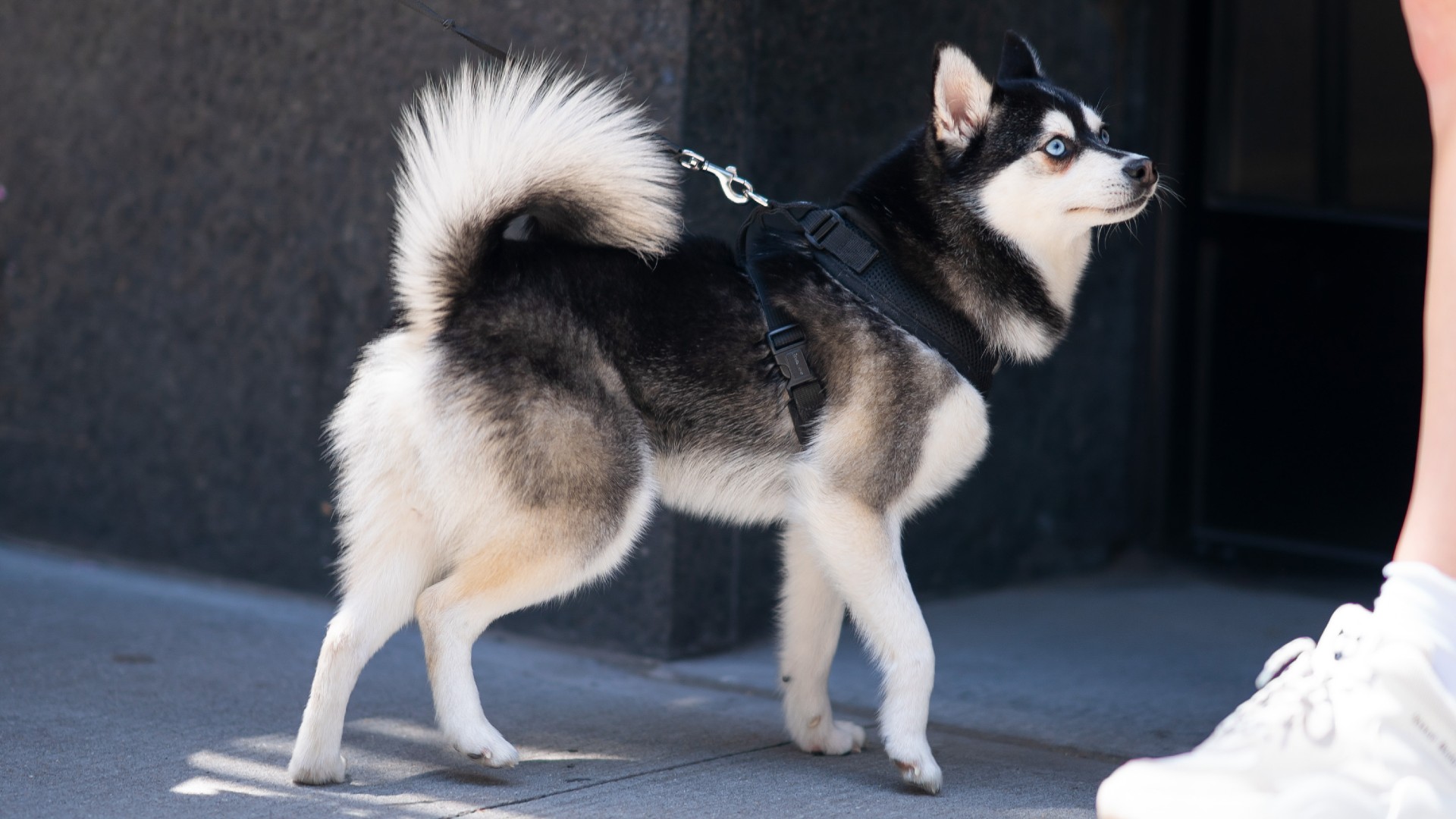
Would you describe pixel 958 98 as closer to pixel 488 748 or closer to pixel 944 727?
pixel 944 727

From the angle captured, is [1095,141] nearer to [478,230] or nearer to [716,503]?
[716,503]

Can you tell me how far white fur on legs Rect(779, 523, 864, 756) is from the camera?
3215mm

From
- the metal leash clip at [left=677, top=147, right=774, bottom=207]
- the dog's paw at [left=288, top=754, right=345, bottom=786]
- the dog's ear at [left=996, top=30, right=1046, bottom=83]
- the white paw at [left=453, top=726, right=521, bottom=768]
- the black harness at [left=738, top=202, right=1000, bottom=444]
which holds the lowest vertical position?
the dog's paw at [left=288, top=754, right=345, bottom=786]

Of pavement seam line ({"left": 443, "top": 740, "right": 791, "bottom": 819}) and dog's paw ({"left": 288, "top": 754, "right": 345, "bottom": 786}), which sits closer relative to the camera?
pavement seam line ({"left": 443, "top": 740, "right": 791, "bottom": 819})

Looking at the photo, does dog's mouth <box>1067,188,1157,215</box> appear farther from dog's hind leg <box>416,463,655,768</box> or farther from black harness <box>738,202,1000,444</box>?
dog's hind leg <box>416,463,655,768</box>

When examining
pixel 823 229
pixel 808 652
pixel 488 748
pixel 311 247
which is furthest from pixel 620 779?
pixel 311 247

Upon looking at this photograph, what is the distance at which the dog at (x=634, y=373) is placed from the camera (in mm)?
2830

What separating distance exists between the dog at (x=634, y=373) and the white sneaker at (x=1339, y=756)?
768mm

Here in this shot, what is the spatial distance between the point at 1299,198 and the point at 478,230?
3.40 metres

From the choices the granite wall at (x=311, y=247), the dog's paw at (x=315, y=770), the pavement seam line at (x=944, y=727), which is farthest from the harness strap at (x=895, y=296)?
the dog's paw at (x=315, y=770)

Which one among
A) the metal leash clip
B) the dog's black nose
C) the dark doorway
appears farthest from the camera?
the dark doorway

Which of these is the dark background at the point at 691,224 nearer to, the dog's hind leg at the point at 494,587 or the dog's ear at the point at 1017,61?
the dog's ear at the point at 1017,61

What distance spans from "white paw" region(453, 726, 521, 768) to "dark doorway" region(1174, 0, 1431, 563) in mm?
3428

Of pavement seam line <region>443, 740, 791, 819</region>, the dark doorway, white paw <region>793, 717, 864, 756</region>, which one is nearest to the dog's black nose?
white paw <region>793, 717, 864, 756</region>
